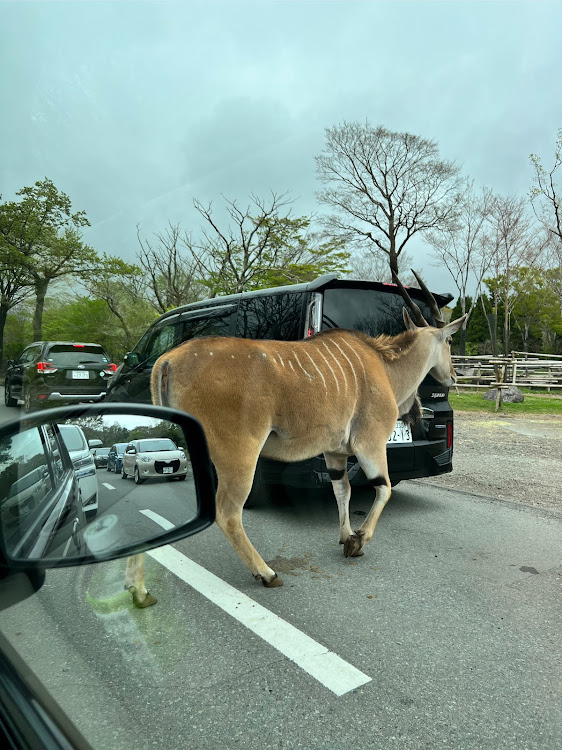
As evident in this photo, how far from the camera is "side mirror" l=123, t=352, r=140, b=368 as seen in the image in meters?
1.97

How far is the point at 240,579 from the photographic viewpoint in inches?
92.2

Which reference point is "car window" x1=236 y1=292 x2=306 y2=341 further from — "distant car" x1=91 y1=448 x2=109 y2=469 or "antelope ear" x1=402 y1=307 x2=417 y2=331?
"distant car" x1=91 y1=448 x2=109 y2=469

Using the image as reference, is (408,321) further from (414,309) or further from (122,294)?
(122,294)

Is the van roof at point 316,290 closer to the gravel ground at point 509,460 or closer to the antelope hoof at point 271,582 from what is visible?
the antelope hoof at point 271,582

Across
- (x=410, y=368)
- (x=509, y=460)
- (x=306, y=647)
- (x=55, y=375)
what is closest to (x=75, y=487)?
(x=55, y=375)

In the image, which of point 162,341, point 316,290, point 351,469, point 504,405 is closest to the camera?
point 162,341

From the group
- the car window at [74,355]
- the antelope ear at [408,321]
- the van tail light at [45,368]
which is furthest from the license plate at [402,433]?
the van tail light at [45,368]

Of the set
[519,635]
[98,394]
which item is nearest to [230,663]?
Answer: [98,394]

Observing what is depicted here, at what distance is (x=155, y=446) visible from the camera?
1045mm

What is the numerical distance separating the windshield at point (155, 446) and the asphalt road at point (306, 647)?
2.8 inches

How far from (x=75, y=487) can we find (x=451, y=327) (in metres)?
2.91

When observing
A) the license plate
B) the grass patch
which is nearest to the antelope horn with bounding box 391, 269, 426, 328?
the license plate

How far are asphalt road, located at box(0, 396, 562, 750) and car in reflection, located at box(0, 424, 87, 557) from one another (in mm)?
76

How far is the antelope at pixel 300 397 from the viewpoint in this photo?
212 centimetres
